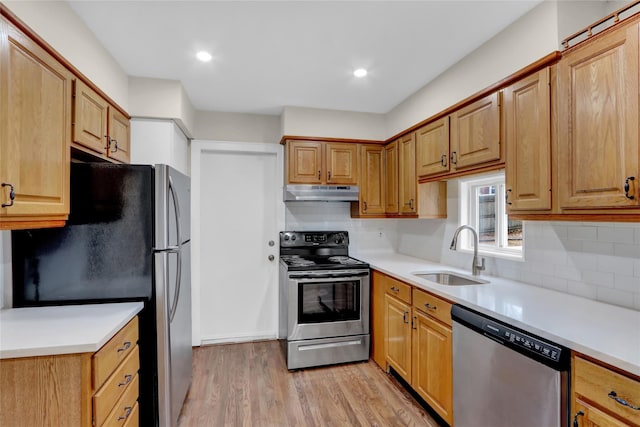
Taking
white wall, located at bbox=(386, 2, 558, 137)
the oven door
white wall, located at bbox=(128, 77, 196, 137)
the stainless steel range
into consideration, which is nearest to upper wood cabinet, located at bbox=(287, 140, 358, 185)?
white wall, located at bbox=(386, 2, 558, 137)

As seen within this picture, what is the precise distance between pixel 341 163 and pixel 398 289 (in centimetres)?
146

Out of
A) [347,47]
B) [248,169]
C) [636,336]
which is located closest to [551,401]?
[636,336]

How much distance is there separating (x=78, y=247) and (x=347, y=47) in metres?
2.01

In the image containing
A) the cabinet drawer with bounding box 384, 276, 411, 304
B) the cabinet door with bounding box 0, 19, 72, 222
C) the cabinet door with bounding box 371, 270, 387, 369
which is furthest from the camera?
the cabinet door with bounding box 371, 270, 387, 369

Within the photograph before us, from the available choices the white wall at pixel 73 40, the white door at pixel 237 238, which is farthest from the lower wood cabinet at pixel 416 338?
the white wall at pixel 73 40

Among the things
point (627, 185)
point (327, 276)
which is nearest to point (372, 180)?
point (327, 276)

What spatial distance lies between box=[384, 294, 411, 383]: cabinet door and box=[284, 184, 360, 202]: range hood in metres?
1.11

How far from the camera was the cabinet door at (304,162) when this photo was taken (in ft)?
10.5

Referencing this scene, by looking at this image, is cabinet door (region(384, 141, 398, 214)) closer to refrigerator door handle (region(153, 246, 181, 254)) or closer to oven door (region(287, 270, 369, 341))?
oven door (region(287, 270, 369, 341))

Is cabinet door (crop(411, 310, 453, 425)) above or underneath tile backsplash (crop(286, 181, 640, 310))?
underneath

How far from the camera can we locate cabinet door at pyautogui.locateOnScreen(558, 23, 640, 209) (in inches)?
50.8

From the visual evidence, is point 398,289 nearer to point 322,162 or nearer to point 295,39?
point 322,162

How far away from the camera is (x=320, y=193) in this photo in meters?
3.19

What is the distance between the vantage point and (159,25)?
1.87 m
